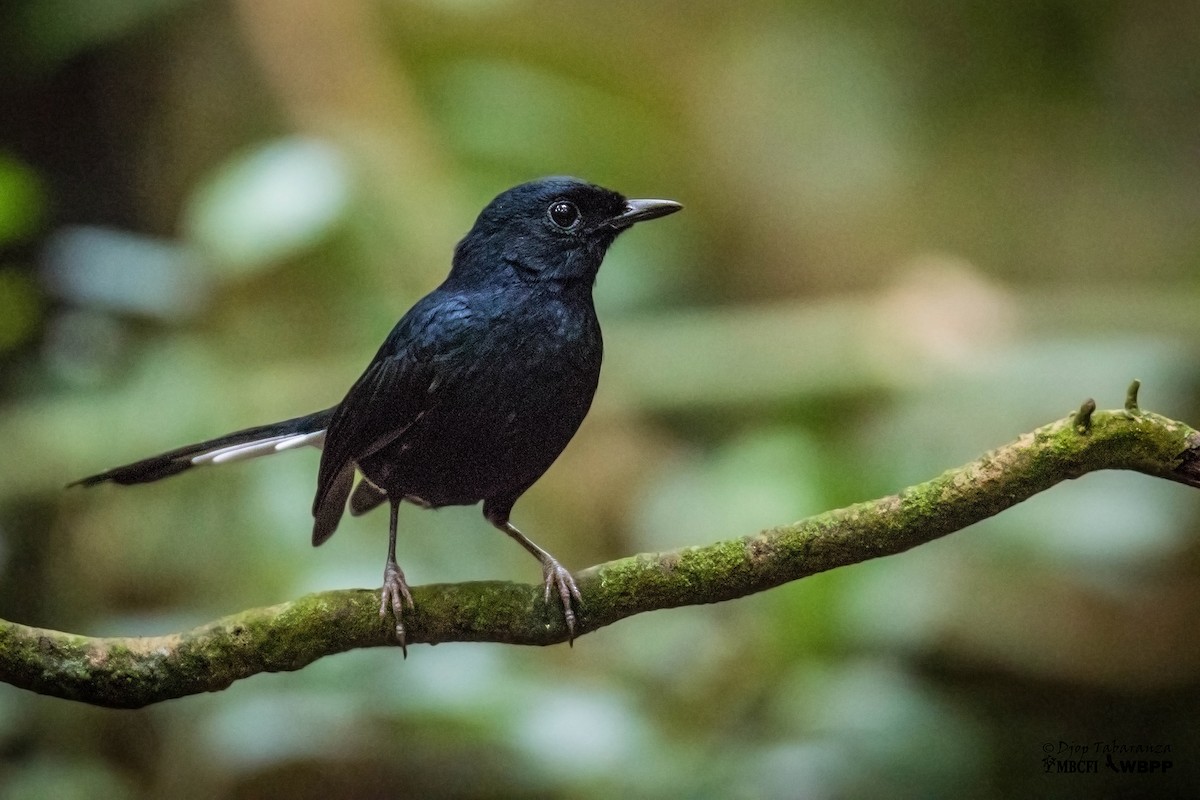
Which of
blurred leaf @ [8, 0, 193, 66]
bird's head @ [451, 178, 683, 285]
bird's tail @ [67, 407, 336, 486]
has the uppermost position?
blurred leaf @ [8, 0, 193, 66]

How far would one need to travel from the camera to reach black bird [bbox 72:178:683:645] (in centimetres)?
233

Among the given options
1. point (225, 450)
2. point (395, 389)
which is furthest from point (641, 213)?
point (225, 450)

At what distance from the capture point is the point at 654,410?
17.1 ft

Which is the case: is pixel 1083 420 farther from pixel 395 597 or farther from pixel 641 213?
pixel 395 597

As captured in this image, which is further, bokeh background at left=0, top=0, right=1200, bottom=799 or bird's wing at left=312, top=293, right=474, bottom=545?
bokeh background at left=0, top=0, right=1200, bottom=799

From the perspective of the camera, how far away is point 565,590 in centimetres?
222

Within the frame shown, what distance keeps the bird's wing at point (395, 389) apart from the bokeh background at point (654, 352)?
0.72m

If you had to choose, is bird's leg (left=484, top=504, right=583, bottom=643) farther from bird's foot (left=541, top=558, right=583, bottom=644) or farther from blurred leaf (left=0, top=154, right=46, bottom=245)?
blurred leaf (left=0, top=154, right=46, bottom=245)

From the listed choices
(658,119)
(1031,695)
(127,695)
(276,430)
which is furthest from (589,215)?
(658,119)

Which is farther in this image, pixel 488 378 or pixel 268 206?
pixel 268 206

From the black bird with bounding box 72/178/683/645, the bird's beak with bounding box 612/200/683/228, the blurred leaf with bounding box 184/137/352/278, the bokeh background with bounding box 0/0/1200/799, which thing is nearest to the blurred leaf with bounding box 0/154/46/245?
the bokeh background with bounding box 0/0/1200/799

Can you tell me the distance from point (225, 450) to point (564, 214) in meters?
0.94

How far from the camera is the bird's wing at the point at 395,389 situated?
2.43 meters

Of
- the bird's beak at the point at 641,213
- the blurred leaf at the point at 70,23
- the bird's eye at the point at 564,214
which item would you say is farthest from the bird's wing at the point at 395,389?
the blurred leaf at the point at 70,23
